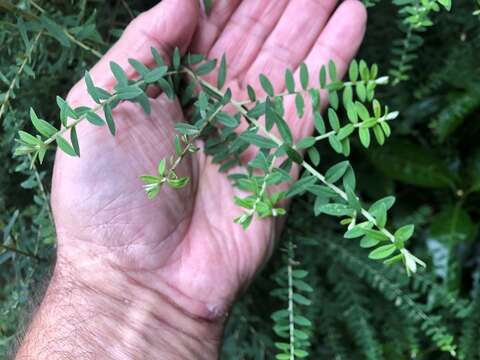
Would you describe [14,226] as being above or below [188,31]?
below

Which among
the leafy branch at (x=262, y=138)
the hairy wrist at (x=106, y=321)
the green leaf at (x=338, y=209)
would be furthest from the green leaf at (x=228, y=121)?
the hairy wrist at (x=106, y=321)

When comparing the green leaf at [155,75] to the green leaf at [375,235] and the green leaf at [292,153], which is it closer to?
the green leaf at [292,153]

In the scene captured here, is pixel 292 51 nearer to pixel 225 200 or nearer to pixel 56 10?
pixel 225 200

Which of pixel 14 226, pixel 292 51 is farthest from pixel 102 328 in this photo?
pixel 292 51

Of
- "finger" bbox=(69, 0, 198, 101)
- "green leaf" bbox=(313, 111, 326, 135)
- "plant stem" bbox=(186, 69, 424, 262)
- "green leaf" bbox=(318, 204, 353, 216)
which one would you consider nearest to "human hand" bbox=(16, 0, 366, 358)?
"finger" bbox=(69, 0, 198, 101)

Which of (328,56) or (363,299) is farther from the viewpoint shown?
(363,299)

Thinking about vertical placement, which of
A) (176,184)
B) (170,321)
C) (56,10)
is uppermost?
(56,10)

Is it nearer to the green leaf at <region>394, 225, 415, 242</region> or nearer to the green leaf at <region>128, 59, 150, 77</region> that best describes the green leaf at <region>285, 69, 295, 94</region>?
the green leaf at <region>128, 59, 150, 77</region>
